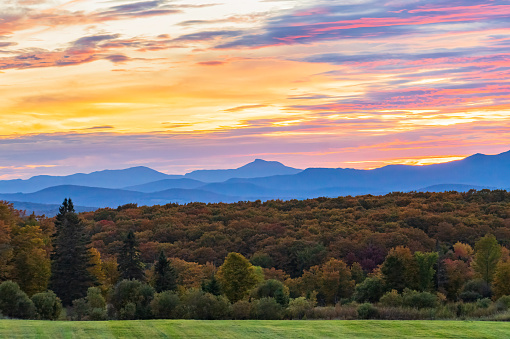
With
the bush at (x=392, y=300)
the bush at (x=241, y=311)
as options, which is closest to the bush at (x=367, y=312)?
the bush at (x=392, y=300)

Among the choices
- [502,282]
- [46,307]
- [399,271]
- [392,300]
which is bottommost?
[46,307]

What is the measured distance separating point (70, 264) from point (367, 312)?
3173 cm

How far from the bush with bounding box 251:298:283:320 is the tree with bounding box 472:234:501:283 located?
79.2 ft

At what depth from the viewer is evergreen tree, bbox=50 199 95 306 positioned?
5478 cm

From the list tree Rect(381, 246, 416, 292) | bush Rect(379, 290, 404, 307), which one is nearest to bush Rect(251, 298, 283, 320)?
Answer: bush Rect(379, 290, 404, 307)

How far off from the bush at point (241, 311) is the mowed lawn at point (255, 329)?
20.4 ft

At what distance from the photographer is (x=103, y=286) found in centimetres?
5859

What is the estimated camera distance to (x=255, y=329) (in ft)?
88.2

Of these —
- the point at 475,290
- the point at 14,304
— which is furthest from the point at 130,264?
the point at 475,290

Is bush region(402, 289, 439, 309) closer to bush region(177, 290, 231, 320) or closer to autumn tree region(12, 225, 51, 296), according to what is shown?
bush region(177, 290, 231, 320)

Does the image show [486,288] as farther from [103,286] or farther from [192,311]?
[103,286]

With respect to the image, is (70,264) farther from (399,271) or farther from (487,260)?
(487,260)

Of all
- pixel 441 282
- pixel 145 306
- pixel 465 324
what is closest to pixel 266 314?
pixel 145 306

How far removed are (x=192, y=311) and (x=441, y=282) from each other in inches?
930
